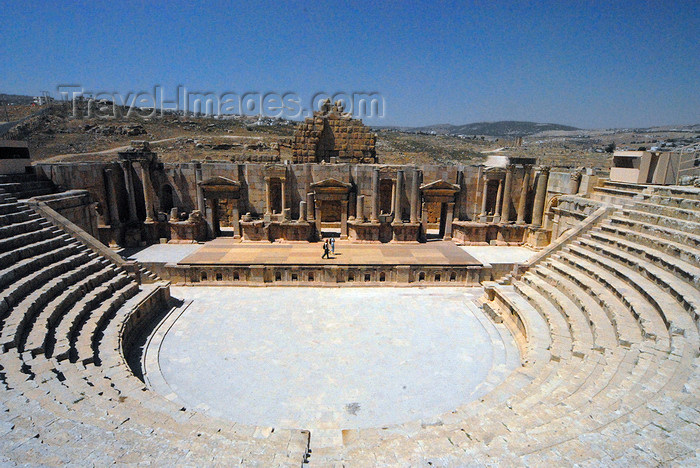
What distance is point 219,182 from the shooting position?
2072 cm

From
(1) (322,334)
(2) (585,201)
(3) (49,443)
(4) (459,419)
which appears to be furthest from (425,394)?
(2) (585,201)

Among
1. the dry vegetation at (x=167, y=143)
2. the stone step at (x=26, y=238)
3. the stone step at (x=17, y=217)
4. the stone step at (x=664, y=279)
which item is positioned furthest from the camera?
the dry vegetation at (x=167, y=143)

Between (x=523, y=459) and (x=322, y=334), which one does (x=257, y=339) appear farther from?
(x=523, y=459)

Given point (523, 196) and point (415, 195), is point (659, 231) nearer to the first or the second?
point (523, 196)

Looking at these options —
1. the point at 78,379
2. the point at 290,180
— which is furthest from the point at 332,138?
the point at 78,379

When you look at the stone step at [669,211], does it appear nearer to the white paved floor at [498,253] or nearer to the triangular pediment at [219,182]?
the white paved floor at [498,253]

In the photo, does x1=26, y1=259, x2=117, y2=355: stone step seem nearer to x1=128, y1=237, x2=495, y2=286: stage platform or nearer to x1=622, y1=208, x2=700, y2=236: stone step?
x1=128, y1=237, x2=495, y2=286: stage platform

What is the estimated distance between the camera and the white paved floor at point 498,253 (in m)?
18.6

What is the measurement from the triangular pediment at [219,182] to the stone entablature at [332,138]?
4552mm

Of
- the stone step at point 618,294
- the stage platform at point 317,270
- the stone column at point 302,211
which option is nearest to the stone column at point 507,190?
the stage platform at point 317,270

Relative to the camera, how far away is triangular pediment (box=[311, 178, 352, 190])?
20.5m

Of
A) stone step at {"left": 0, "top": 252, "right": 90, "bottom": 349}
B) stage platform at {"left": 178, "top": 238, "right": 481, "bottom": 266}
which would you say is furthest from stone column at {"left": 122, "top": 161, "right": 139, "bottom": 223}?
stone step at {"left": 0, "top": 252, "right": 90, "bottom": 349}

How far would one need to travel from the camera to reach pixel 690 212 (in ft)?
39.9

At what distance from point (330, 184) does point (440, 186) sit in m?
6.00
